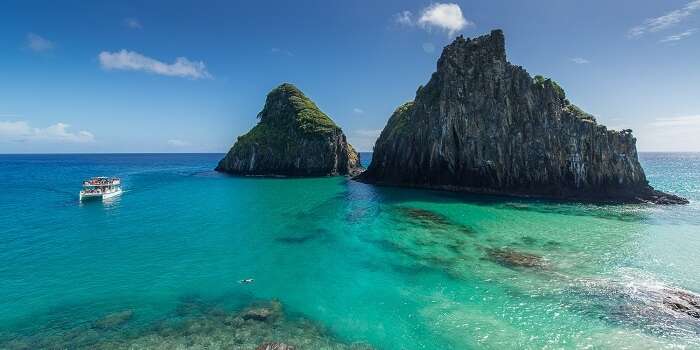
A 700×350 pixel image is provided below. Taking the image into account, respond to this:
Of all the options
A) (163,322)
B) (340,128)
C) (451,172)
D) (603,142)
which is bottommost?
(163,322)

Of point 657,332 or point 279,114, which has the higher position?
point 279,114

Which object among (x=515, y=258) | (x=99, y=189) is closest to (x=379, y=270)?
(x=515, y=258)

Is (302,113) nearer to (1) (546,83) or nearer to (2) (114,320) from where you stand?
(1) (546,83)

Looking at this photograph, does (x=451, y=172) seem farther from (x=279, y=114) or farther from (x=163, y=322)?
(x=279, y=114)

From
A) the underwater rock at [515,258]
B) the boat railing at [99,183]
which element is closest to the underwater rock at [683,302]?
the underwater rock at [515,258]

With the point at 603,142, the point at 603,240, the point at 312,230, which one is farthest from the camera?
the point at 603,142

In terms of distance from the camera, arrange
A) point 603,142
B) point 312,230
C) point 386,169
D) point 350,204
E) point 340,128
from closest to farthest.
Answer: point 312,230
point 350,204
point 603,142
point 386,169
point 340,128

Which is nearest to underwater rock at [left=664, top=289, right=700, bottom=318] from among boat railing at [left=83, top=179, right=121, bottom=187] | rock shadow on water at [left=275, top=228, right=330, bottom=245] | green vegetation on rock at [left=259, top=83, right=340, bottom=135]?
rock shadow on water at [left=275, top=228, right=330, bottom=245]

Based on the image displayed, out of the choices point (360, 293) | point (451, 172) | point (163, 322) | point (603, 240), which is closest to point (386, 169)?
point (451, 172)
